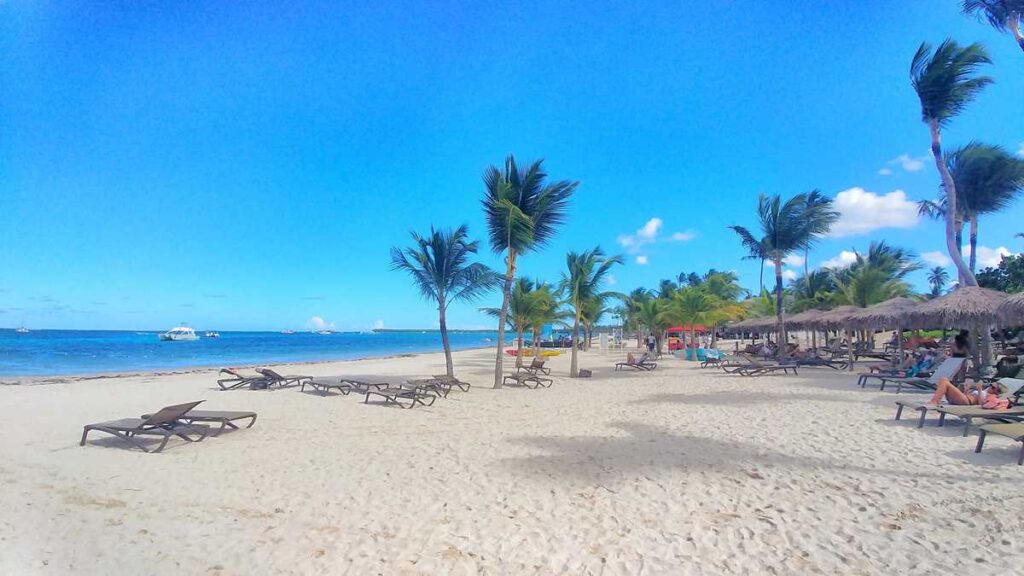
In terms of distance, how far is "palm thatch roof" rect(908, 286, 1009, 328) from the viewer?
1202cm

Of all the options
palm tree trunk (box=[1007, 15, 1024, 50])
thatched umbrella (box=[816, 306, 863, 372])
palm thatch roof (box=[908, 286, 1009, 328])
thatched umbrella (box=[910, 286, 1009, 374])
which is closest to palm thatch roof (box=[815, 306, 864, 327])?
thatched umbrella (box=[816, 306, 863, 372])

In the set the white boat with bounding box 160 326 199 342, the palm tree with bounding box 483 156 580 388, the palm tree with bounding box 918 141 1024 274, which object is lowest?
the white boat with bounding box 160 326 199 342

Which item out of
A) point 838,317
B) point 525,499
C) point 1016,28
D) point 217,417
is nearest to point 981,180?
point 838,317

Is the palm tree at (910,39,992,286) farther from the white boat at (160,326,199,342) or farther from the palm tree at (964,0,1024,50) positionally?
the white boat at (160,326,199,342)

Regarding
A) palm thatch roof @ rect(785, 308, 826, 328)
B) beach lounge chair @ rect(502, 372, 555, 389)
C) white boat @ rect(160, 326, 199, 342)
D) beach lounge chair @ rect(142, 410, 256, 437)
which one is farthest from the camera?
white boat @ rect(160, 326, 199, 342)

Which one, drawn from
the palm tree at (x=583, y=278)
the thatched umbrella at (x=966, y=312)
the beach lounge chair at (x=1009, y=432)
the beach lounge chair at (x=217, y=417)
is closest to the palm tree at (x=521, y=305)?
the palm tree at (x=583, y=278)

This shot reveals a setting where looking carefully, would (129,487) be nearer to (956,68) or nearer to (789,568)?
(789,568)

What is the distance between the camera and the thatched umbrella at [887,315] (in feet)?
47.1

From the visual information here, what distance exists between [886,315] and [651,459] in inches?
525

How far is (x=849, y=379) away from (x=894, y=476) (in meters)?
10.9

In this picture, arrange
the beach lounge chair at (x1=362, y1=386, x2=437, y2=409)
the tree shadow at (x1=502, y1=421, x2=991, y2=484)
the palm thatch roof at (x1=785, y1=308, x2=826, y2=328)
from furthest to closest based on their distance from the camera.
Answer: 1. the palm thatch roof at (x1=785, y1=308, x2=826, y2=328)
2. the beach lounge chair at (x1=362, y1=386, x2=437, y2=409)
3. the tree shadow at (x1=502, y1=421, x2=991, y2=484)

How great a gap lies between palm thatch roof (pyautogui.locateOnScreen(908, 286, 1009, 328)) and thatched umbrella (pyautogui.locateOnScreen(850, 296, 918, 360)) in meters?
0.66

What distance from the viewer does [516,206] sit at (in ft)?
43.6

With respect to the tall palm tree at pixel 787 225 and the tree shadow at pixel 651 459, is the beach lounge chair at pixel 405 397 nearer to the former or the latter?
the tree shadow at pixel 651 459
